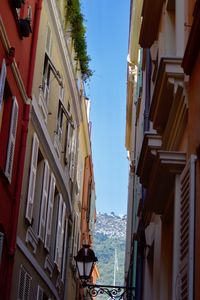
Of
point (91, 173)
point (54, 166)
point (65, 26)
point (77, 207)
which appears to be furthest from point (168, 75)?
point (91, 173)

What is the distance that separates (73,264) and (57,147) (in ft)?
22.0

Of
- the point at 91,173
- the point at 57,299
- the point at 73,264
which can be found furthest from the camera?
the point at 91,173

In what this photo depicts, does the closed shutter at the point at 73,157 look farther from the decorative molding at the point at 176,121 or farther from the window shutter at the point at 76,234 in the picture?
the decorative molding at the point at 176,121

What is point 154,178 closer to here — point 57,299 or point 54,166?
point 54,166

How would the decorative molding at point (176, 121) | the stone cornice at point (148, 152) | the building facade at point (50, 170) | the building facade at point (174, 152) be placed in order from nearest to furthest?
the building facade at point (174, 152) → the decorative molding at point (176, 121) → the stone cornice at point (148, 152) → the building facade at point (50, 170)

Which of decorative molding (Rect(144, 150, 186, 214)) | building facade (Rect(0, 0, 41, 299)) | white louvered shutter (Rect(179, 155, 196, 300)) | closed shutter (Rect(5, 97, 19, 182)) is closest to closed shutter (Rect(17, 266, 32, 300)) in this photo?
building facade (Rect(0, 0, 41, 299))

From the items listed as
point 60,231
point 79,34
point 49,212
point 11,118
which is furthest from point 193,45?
point 79,34

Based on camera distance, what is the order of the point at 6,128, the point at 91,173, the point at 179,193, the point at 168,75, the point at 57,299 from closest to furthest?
the point at 179,193, the point at 168,75, the point at 6,128, the point at 57,299, the point at 91,173

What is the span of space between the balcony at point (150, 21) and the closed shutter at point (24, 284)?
4.95 meters

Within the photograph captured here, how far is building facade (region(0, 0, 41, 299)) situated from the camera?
1276 cm

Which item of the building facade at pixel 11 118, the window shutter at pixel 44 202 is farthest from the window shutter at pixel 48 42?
the building facade at pixel 11 118

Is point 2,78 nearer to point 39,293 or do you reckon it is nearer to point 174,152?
point 174,152

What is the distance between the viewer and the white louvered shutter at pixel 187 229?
686 cm

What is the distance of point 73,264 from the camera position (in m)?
25.1
